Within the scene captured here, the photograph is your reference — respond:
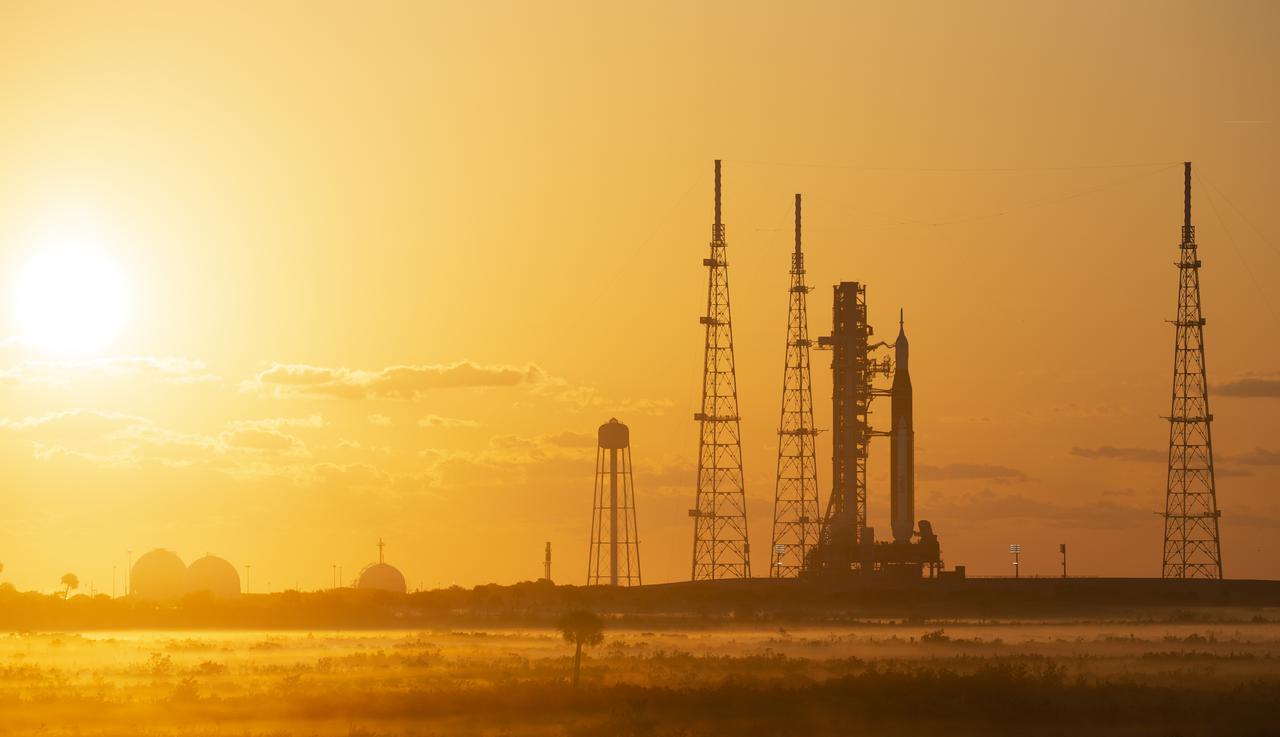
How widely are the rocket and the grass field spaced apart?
33681 millimetres

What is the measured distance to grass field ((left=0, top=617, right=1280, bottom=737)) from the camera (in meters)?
71.4

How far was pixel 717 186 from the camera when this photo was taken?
14975 cm

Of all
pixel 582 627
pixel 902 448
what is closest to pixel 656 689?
pixel 582 627

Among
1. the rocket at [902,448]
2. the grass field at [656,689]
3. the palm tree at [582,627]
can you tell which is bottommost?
the grass field at [656,689]

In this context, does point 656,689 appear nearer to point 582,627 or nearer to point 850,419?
point 582,627

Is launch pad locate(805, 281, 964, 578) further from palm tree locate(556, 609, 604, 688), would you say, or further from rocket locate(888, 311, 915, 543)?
palm tree locate(556, 609, 604, 688)

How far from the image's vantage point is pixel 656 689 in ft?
259

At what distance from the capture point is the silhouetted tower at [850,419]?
502 ft

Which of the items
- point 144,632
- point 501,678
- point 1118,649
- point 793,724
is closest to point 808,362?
point 1118,649

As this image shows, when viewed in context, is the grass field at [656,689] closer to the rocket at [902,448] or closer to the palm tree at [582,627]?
the palm tree at [582,627]

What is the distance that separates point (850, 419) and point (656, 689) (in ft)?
252

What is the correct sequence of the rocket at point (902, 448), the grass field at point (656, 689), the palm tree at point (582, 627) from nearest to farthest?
the grass field at point (656, 689)
the palm tree at point (582, 627)
the rocket at point (902, 448)

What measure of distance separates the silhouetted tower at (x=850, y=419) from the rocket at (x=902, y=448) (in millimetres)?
1780

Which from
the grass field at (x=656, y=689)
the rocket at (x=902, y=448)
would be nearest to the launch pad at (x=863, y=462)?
the rocket at (x=902, y=448)
